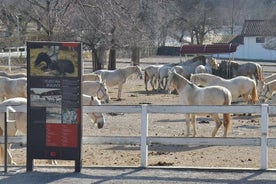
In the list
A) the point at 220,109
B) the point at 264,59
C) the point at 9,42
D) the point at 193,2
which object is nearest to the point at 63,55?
the point at 220,109

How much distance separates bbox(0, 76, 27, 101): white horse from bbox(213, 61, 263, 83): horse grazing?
14473 mm

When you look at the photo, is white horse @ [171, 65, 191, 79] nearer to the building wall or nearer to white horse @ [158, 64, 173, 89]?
white horse @ [158, 64, 173, 89]

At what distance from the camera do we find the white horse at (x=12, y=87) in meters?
22.1

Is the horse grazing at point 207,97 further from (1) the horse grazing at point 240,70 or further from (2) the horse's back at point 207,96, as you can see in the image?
(1) the horse grazing at point 240,70

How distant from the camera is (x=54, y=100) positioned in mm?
10578

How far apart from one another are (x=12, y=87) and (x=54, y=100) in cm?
1215

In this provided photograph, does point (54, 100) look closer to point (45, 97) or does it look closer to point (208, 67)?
point (45, 97)

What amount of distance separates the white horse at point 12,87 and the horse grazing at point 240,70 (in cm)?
1447

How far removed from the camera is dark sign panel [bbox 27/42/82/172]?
1048cm

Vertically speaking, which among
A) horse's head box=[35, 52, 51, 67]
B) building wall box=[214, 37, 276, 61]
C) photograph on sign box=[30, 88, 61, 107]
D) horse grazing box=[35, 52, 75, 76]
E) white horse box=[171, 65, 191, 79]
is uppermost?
building wall box=[214, 37, 276, 61]

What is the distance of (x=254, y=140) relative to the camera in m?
11.1

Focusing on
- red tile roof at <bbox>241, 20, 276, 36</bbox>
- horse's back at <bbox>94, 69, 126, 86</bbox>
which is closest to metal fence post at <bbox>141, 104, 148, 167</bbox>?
horse's back at <bbox>94, 69, 126, 86</bbox>

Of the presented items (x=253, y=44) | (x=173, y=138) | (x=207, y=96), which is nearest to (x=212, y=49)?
(x=207, y=96)

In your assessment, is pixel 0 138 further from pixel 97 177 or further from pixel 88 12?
pixel 88 12
